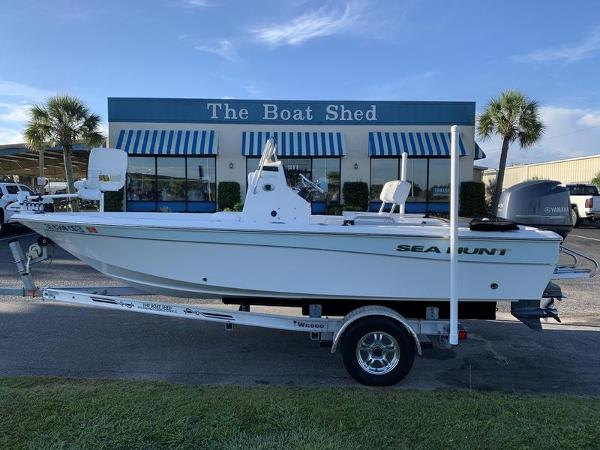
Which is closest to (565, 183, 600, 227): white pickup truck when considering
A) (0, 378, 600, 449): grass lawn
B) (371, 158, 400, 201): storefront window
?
(371, 158, 400, 201): storefront window

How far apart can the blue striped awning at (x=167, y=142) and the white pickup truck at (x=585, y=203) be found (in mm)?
15559

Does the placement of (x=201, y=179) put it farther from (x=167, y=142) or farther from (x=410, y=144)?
(x=410, y=144)

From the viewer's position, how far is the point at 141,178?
2167 cm

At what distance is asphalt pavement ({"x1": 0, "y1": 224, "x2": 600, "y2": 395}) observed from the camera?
472 cm

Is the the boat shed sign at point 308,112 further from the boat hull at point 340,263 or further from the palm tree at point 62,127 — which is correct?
the boat hull at point 340,263

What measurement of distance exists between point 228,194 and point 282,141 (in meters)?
3.26

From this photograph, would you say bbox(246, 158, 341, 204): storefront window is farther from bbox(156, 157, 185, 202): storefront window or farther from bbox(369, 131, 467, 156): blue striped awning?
bbox(156, 157, 185, 202): storefront window

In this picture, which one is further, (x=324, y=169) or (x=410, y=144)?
(x=324, y=169)

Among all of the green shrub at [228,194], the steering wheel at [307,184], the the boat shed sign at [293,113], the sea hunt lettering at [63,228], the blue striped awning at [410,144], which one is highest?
the the boat shed sign at [293,113]

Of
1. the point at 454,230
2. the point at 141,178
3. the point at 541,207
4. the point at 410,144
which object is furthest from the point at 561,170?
the point at 454,230

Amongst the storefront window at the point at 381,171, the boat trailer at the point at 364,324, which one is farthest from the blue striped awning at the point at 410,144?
the boat trailer at the point at 364,324

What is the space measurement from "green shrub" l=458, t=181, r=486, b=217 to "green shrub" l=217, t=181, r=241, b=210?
9.94 m

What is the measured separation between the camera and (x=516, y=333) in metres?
6.32

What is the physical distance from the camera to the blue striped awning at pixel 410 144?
2072cm
